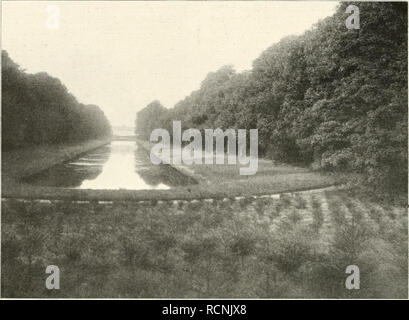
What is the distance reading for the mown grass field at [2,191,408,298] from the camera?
308 inches

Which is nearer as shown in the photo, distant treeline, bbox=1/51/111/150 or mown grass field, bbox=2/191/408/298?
mown grass field, bbox=2/191/408/298

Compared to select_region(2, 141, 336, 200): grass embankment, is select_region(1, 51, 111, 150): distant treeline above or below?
above

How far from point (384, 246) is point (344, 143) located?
34.2ft

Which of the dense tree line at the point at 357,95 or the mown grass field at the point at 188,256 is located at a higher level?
the dense tree line at the point at 357,95

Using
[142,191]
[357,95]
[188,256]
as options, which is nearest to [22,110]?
[142,191]

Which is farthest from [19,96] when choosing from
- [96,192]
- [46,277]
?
[46,277]

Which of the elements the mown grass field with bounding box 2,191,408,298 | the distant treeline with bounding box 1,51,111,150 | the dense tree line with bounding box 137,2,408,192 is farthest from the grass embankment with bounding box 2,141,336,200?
the mown grass field with bounding box 2,191,408,298

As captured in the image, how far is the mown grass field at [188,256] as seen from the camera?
781 centimetres

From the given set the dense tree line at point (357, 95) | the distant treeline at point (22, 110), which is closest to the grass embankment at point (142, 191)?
the distant treeline at point (22, 110)

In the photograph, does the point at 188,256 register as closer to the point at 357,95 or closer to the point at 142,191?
the point at 142,191

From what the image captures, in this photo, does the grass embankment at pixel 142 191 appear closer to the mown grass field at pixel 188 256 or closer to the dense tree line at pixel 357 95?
the dense tree line at pixel 357 95

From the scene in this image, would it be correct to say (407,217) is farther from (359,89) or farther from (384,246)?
(359,89)

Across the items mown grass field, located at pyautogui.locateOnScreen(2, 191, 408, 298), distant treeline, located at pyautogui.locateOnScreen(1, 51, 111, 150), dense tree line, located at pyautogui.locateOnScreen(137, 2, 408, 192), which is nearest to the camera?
mown grass field, located at pyautogui.locateOnScreen(2, 191, 408, 298)

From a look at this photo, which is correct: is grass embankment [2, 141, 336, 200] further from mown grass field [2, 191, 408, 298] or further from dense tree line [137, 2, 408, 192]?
mown grass field [2, 191, 408, 298]
